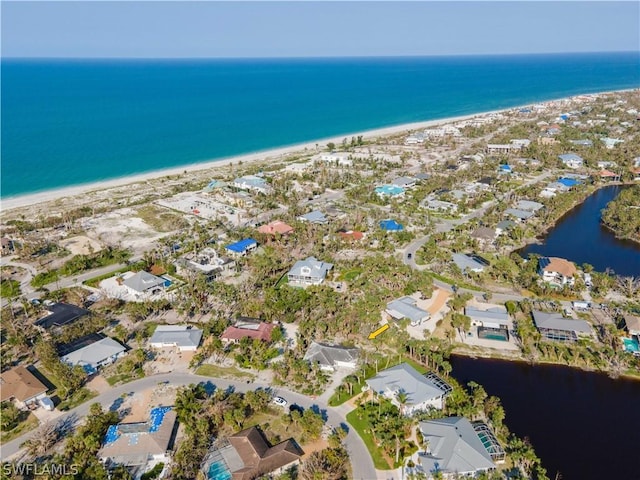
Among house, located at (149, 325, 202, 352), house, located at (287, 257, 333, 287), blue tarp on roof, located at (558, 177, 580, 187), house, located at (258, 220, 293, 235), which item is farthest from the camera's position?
blue tarp on roof, located at (558, 177, 580, 187)

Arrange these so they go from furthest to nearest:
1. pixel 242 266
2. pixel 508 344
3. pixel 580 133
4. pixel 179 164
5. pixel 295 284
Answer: pixel 580 133, pixel 179 164, pixel 242 266, pixel 295 284, pixel 508 344

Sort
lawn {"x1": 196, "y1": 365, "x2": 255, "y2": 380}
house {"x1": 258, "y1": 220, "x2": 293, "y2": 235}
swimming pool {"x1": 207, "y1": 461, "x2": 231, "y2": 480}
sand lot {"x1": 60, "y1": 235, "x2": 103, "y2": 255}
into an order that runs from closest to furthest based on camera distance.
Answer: swimming pool {"x1": 207, "y1": 461, "x2": 231, "y2": 480} < lawn {"x1": 196, "y1": 365, "x2": 255, "y2": 380} < sand lot {"x1": 60, "y1": 235, "x2": 103, "y2": 255} < house {"x1": 258, "y1": 220, "x2": 293, "y2": 235}

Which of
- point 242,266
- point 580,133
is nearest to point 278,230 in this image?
point 242,266

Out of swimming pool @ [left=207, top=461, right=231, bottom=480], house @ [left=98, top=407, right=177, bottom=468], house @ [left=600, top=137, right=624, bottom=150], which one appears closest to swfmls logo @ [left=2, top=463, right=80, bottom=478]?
house @ [left=98, top=407, right=177, bottom=468]

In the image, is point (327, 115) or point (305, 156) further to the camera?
point (327, 115)

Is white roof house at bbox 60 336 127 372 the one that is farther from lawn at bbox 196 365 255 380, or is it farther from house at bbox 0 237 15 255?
house at bbox 0 237 15 255

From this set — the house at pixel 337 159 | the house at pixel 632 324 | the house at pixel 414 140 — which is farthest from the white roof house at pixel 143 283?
the house at pixel 414 140

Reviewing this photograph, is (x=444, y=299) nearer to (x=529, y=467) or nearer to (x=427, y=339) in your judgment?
(x=427, y=339)
